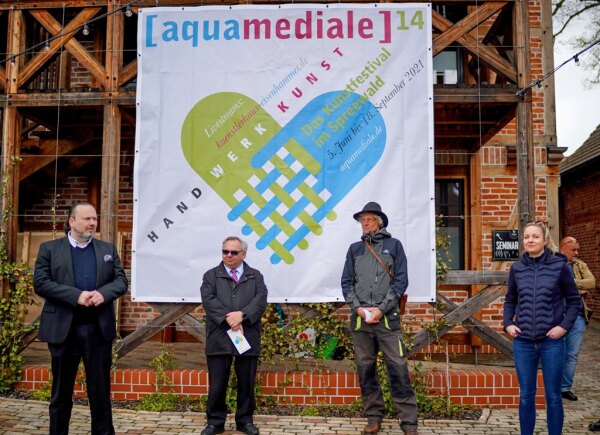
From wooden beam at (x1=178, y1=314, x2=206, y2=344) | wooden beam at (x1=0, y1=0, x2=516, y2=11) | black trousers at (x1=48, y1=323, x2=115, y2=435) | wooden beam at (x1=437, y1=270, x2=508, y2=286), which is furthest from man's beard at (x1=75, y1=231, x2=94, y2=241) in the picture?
wooden beam at (x1=437, y1=270, x2=508, y2=286)

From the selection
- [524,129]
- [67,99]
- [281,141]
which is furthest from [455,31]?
[67,99]

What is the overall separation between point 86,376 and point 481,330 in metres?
3.52

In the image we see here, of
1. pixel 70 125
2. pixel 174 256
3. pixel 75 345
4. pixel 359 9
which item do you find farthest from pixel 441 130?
pixel 75 345

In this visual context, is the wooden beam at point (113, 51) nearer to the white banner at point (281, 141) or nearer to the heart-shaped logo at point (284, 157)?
the white banner at point (281, 141)

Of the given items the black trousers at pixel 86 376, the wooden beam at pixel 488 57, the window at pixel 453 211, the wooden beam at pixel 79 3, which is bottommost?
the black trousers at pixel 86 376

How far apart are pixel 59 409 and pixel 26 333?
1973 mm

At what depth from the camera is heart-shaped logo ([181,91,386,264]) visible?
5.62 metres

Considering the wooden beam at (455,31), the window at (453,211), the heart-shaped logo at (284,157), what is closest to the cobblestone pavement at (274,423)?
the heart-shaped logo at (284,157)

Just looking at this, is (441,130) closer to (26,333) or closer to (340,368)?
(340,368)

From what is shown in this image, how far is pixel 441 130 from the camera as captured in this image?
7.77 metres

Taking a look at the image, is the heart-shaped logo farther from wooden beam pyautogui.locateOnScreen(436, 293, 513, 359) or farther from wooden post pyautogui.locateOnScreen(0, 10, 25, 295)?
wooden post pyautogui.locateOnScreen(0, 10, 25, 295)

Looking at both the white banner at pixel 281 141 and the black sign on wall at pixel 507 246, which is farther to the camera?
the black sign on wall at pixel 507 246

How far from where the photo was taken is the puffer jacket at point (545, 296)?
4.05 m

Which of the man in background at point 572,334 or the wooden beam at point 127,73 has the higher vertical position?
the wooden beam at point 127,73
